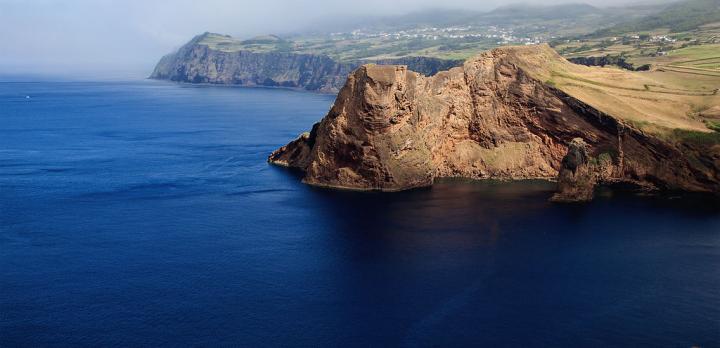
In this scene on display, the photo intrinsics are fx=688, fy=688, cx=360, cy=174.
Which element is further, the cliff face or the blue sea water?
the cliff face

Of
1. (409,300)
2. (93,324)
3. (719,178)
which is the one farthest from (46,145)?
(719,178)

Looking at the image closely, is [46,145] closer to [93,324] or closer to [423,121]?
[423,121]

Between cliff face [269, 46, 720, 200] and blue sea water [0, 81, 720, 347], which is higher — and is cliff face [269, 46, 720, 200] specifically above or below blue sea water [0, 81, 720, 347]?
above

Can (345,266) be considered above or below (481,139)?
Result: below

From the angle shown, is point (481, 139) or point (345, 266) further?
point (481, 139)
